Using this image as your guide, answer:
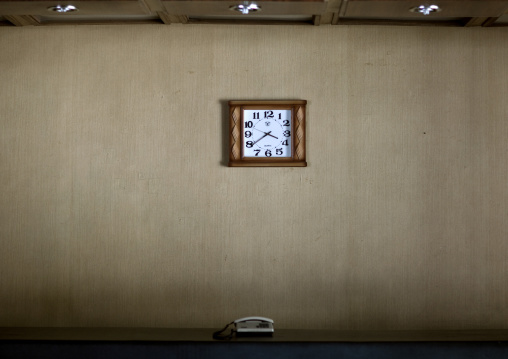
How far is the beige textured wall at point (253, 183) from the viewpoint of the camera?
3.10 meters

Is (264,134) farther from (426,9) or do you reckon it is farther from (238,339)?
(238,339)

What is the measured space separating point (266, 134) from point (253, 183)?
29 centimetres

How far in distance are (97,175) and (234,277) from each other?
994 millimetres

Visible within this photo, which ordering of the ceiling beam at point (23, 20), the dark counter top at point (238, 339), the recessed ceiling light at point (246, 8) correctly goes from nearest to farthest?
the dark counter top at point (238, 339) < the recessed ceiling light at point (246, 8) < the ceiling beam at point (23, 20)

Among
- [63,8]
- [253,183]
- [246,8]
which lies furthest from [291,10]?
[63,8]

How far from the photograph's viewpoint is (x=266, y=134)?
3088 millimetres

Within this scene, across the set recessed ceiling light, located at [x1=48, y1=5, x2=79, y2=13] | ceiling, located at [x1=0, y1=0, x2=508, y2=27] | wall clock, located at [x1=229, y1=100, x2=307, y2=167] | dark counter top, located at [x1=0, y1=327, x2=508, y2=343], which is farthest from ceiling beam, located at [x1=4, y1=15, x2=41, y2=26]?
dark counter top, located at [x1=0, y1=327, x2=508, y2=343]

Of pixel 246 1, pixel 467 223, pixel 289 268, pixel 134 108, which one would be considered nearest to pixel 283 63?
pixel 246 1

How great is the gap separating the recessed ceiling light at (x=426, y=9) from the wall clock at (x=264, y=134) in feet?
2.56

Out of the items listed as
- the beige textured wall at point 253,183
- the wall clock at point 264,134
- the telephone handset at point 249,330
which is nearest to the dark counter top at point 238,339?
the telephone handset at point 249,330

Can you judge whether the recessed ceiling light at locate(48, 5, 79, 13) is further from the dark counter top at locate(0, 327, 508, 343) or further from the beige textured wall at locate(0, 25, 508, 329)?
the dark counter top at locate(0, 327, 508, 343)

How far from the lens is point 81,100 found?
3176 mm

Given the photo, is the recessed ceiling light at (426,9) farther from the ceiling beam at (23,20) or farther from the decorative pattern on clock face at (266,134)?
the ceiling beam at (23,20)

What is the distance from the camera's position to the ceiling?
8.34ft
